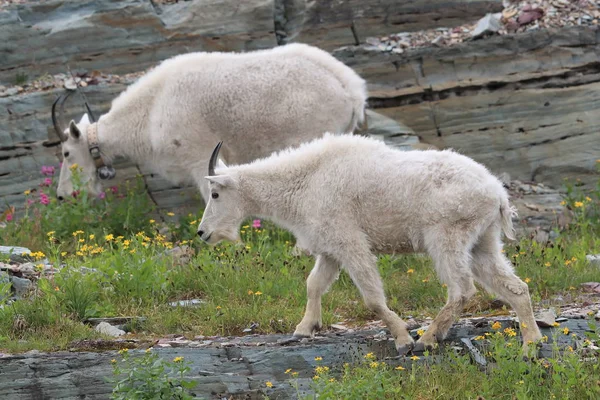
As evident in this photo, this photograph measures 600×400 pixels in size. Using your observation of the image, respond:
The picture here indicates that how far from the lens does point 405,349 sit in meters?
7.90

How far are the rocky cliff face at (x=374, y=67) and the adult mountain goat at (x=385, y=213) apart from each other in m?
5.33

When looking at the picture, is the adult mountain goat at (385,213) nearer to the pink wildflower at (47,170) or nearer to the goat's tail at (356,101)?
the goat's tail at (356,101)

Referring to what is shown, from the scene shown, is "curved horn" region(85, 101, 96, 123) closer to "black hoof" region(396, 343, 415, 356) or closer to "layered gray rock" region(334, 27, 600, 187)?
"layered gray rock" region(334, 27, 600, 187)

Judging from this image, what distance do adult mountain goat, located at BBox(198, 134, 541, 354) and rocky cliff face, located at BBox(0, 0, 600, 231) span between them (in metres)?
5.33

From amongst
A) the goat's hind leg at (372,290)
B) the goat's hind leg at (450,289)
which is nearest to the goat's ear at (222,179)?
the goat's hind leg at (372,290)

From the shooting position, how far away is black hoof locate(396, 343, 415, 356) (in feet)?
25.8

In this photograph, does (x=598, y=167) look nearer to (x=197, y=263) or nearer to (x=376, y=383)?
(x=197, y=263)

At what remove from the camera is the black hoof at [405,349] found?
25.8ft

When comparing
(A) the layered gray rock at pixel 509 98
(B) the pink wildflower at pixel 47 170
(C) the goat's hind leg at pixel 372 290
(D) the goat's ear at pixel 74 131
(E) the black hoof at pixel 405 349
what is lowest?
(A) the layered gray rock at pixel 509 98

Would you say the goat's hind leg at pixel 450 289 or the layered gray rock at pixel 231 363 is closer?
the layered gray rock at pixel 231 363

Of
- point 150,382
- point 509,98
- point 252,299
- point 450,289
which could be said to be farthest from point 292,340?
point 509,98

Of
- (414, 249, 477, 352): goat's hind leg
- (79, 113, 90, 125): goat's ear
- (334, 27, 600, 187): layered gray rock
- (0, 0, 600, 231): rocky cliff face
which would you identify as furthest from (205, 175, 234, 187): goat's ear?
(334, 27, 600, 187): layered gray rock

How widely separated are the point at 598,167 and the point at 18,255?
804 cm

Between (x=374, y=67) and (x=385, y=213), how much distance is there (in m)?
7.40
